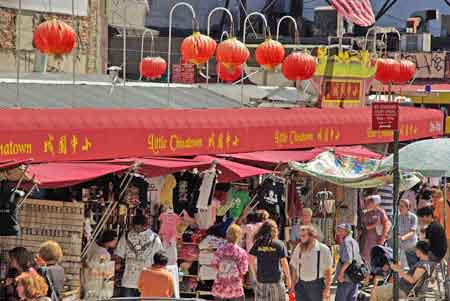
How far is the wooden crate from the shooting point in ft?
46.9

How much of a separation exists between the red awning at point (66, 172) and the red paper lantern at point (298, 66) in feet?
22.7

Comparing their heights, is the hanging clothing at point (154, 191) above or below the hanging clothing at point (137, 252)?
above

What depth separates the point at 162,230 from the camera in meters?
15.7

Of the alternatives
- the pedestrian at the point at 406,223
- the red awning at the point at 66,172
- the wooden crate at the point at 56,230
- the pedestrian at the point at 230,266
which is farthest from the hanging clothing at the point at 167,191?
the pedestrian at the point at 406,223

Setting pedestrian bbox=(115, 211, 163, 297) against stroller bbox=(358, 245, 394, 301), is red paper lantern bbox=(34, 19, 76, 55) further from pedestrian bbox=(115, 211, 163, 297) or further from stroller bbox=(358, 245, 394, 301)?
stroller bbox=(358, 245, 394, 301)

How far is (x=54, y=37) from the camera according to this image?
16547mm

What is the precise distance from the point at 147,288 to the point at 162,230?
3237mm

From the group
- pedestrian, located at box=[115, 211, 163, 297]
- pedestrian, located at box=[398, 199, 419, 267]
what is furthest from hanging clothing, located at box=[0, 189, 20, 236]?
pedestrian, located at box=[398, 199, 419, 267]

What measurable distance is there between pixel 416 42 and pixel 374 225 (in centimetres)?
2153

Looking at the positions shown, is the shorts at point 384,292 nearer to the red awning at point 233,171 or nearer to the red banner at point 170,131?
the red awning at point 233,171

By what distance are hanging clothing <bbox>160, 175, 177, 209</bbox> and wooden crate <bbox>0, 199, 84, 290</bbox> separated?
2.15 m

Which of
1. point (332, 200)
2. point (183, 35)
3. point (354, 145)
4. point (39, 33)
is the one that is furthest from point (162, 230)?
point (183, 35)

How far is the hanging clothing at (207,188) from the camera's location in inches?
638

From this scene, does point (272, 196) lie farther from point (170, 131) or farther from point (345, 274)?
point (345, 274)
